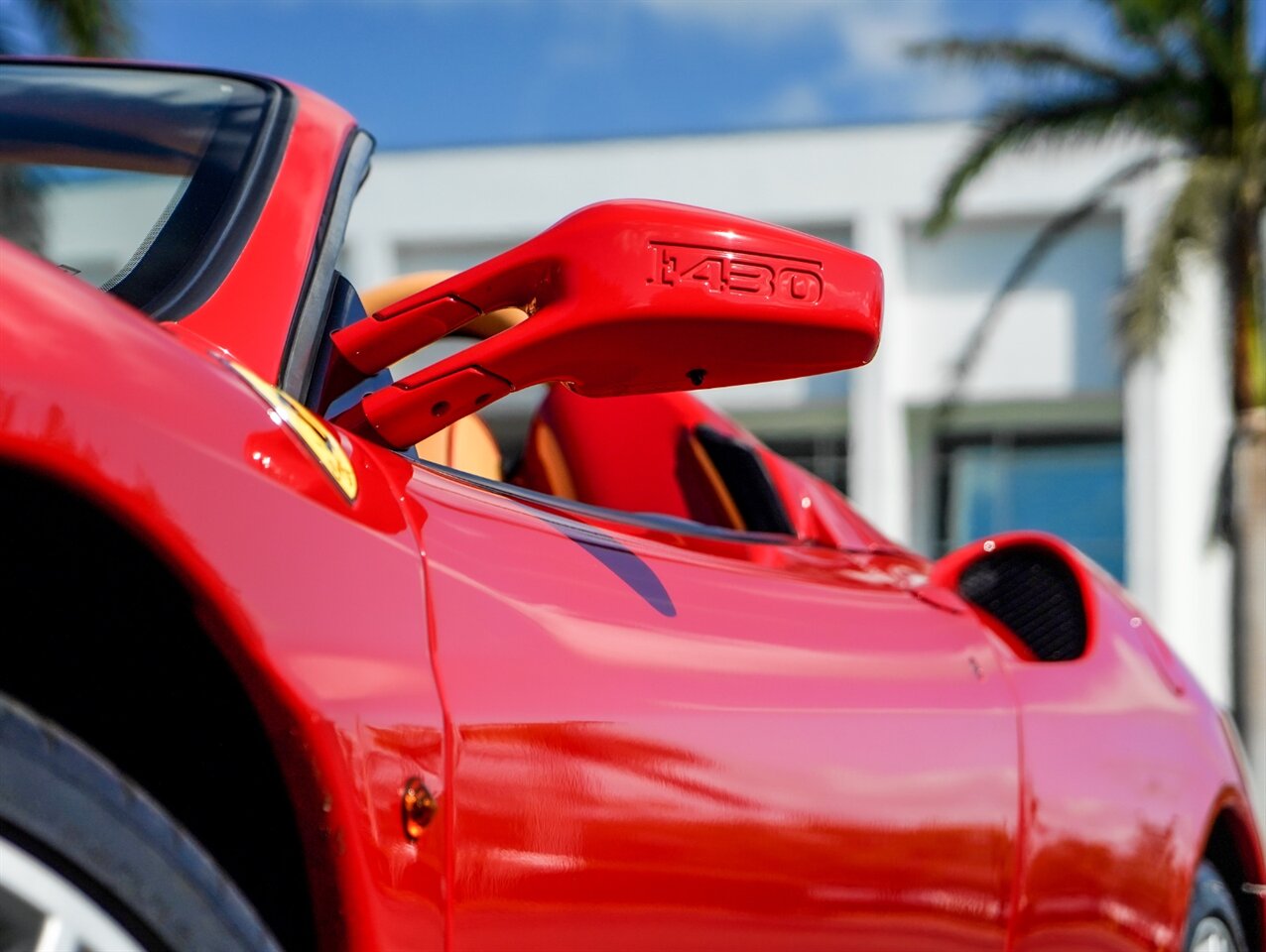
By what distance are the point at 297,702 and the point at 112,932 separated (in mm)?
204

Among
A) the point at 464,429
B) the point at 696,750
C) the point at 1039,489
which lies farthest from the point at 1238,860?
the point at 1039,489

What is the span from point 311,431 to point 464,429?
4.15ft

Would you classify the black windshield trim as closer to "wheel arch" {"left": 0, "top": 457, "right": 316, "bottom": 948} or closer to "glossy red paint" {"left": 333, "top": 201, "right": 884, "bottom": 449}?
"glossy red paint" {"left": 333, "top": 201, "right": 884, "bottom": 449}

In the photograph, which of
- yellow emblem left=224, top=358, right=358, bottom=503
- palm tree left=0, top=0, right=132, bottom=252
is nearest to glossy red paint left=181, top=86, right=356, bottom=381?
yellow emblem left=224, top=358, right=358, bottom=503

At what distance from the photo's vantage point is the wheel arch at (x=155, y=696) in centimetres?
123

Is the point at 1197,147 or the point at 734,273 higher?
the point at 1197,147

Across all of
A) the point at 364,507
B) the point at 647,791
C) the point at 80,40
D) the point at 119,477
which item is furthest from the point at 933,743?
the point at 80,40

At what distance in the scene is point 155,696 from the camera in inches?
51.1

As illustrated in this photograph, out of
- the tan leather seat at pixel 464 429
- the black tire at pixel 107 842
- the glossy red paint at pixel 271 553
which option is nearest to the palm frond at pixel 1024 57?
the tan leather seat at pixel 464 429

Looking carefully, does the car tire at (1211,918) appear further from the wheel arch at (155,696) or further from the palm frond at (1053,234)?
the palm frond at (1053,234)

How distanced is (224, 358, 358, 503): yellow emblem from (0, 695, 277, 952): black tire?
30cm

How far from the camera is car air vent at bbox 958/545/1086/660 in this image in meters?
2.29

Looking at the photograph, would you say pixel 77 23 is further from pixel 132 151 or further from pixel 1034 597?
pixel 1034 597

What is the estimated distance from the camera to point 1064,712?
83.0 inches
